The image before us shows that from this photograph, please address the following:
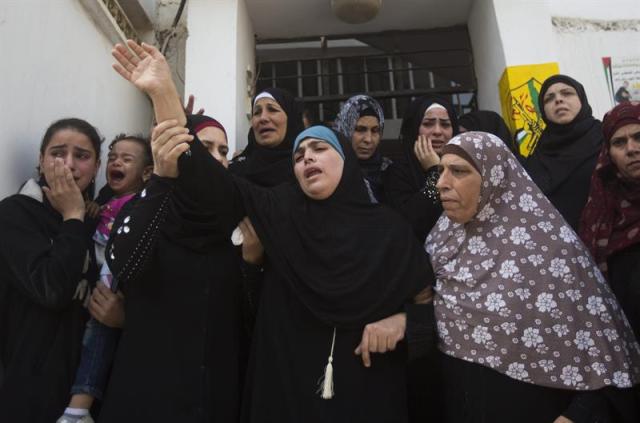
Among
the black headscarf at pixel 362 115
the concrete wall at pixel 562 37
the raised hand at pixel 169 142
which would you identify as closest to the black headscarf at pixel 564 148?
the black headscarf at pixel 362 115

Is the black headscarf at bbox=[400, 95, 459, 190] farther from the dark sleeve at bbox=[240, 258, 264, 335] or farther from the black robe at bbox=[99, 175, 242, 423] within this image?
the black robe at bbox=[99, 175, 242, 423]

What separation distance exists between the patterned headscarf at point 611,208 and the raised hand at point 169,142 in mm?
1567

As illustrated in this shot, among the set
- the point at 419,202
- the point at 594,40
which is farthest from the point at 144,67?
the point at 594,40

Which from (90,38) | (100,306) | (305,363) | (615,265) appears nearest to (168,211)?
(100,306)

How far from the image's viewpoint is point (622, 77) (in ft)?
11.6

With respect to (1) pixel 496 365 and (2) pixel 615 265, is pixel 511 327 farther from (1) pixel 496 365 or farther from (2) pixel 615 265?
(2) pixel 615 265

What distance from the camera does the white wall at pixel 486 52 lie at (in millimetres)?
3559

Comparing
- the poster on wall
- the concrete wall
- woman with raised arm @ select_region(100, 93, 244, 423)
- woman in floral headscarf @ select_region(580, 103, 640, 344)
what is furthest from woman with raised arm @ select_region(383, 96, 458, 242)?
the poster on wall

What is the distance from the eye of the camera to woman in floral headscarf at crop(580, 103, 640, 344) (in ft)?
5.65

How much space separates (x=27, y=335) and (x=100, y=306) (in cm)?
24

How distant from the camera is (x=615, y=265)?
5.86 feet

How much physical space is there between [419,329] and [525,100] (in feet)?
7.69

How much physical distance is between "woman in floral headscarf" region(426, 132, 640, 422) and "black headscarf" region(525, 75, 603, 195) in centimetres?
82

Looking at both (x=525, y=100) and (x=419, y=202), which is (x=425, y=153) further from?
(x=525, y=100)
